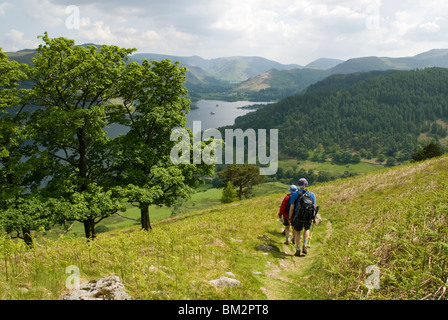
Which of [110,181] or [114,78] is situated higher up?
[114,78]

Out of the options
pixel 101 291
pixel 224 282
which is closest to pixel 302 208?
pixel 224 282

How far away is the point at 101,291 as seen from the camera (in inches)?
226

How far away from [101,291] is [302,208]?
8.02 metres

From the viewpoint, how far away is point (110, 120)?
23.3 meters

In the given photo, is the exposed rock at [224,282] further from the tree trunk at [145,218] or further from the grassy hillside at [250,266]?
the tree trunk at [145,218]

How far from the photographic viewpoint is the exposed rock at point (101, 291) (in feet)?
18.1

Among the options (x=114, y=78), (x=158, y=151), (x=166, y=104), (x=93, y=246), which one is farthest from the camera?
(x=158, y=151)

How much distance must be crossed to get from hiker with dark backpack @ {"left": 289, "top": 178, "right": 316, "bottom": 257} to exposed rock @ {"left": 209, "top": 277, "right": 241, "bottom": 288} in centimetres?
497

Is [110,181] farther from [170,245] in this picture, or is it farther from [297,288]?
[297,288]

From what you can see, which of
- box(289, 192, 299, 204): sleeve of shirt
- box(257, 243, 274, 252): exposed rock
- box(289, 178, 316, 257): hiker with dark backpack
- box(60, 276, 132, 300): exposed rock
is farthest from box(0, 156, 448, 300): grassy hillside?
box(289, 192, 299, 204): sleeve of shirt

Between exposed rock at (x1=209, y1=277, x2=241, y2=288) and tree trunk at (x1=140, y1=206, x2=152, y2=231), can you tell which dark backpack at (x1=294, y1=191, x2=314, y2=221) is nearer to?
exposed rock at (x1=209, y1=277, x2=241, y2=288)

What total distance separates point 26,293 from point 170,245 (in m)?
4.79

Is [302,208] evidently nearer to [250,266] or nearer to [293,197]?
[293,197]
